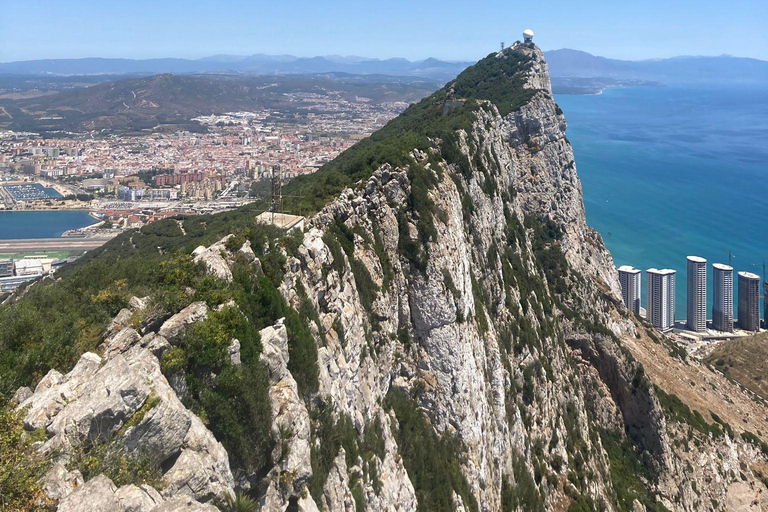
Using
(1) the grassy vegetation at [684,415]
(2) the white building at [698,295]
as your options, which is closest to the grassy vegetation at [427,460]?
(1) the grassy vegetation at [684,415]

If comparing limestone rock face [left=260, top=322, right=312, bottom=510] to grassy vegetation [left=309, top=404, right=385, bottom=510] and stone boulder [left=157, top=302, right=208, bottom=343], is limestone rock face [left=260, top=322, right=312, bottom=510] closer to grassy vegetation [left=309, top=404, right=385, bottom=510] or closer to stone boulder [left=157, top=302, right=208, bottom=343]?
grassy vegetation [left=309, top=404, right=385, bottom=510]

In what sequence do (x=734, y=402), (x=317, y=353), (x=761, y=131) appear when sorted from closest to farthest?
1. (x=317, y=353)
2. (x=734, y=402)
3. (x=761, y=131)

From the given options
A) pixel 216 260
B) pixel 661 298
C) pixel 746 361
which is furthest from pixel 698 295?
pixel 216 260

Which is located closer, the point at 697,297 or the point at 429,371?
the point at 429,371

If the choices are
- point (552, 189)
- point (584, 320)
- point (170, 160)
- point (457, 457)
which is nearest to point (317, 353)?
point (457, 457)

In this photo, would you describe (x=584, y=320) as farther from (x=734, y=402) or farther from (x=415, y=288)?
(x=415, y=288)

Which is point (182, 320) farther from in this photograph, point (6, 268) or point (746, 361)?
point (746, 361)
